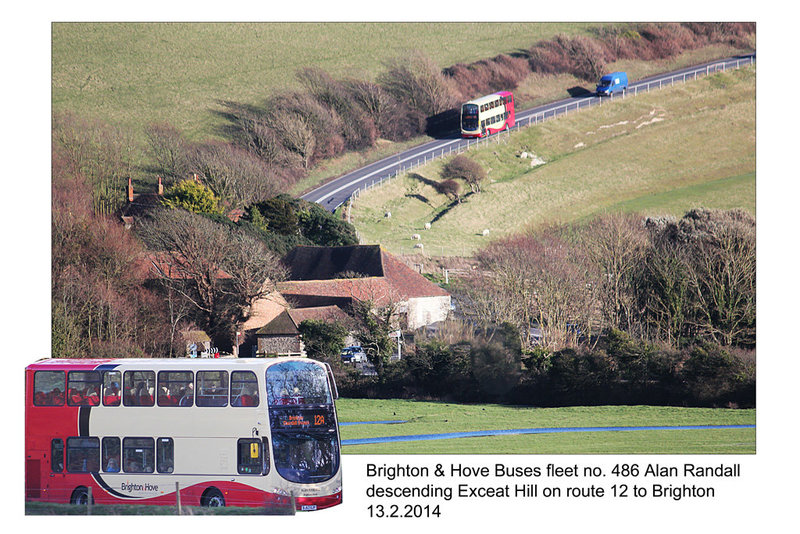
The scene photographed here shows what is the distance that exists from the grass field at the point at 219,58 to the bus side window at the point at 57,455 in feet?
95.5

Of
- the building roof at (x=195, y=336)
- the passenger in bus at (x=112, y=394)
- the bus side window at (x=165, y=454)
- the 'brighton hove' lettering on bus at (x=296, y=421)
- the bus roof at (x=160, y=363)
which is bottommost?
the bus side window at (x=165, y=454)

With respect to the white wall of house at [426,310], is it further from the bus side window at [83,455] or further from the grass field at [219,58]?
the bus side window at [83,455]

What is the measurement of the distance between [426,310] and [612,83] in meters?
18.6

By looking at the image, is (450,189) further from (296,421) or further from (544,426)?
(296,421)

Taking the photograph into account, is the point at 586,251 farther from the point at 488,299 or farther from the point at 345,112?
the point at 345,112

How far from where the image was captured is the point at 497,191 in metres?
53.0

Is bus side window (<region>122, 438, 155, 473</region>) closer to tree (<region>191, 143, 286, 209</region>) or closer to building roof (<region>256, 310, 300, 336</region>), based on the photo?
building roof (<region>256, 310, 300, 336</region>)

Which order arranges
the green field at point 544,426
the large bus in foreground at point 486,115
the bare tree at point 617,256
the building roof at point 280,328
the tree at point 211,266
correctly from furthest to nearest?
the large bus in foreground at point 486,115
the bare tree at point 617,256
the tree at point 211,266
the building roof at point 280,328
the green field at point 544,426

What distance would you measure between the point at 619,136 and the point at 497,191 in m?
9.56

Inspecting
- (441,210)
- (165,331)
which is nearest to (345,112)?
(441,210)

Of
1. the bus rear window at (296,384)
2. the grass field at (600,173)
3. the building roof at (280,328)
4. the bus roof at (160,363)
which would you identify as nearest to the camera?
the bus rear window at (296,384)

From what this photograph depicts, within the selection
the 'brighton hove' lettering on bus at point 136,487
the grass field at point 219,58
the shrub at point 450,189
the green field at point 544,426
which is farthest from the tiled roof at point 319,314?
the 'brighton hove' lettering on bus at point 136,487

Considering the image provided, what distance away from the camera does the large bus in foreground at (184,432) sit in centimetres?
2469

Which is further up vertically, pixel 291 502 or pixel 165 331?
pixel 165 331
